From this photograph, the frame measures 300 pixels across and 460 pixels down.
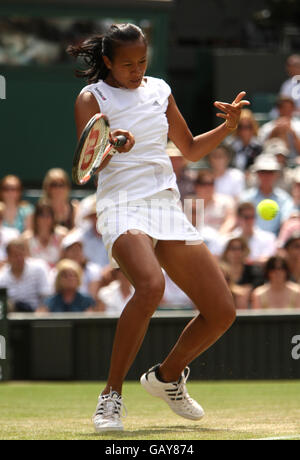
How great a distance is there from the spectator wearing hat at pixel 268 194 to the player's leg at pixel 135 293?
4.92 metres

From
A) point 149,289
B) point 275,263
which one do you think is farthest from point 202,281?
point 275,263

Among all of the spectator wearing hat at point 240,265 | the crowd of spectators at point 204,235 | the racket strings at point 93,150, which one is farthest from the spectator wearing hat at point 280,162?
the racket strings at point 93,150

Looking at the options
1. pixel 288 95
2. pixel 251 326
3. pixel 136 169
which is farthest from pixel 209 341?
pixel 288 95

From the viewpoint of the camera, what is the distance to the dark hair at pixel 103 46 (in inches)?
176

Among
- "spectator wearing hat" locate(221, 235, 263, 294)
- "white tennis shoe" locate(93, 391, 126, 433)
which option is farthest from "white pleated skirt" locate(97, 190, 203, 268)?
"spectator wearing hat" locate(221, 235, 263, 294)

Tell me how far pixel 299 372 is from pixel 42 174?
4.99 m

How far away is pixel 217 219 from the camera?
9203 millimetres

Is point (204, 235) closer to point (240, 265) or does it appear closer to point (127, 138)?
point (240, 265)

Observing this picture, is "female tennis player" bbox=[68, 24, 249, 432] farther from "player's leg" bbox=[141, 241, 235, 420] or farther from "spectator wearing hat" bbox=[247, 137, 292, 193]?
"spectator wearing hat" bbox=[247, 137, 292, 193]

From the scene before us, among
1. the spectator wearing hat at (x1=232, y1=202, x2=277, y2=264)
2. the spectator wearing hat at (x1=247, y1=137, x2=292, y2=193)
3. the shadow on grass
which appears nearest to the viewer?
the shadow on grass

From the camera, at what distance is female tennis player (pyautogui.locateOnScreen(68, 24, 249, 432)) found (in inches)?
170

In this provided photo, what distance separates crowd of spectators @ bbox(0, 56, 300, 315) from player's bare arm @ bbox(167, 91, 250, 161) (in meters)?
3.18

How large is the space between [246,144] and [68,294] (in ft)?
10.3

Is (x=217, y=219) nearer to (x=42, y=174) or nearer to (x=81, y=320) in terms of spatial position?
(x=81, y=320)
